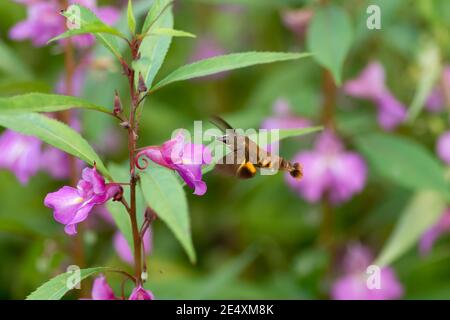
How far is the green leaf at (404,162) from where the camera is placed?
6.34 ft

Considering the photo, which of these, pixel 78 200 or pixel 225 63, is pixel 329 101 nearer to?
pixel 225 63

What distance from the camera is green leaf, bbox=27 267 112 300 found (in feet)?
3.68

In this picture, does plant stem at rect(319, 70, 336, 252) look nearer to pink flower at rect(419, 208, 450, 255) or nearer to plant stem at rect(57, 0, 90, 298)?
pink flower at rect(419, 208, 450, 255)

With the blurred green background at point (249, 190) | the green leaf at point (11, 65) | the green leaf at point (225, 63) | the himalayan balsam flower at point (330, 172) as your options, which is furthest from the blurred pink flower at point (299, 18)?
the green leaf at point (225, 63)

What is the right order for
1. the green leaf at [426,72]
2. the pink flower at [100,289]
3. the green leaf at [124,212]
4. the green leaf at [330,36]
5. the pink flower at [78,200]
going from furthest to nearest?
the green leaf at [426,72] → the green leaf at [330,36] → the green leaf at [124,212] → the pink flower at [100,289] → the pink flower at [78,200]

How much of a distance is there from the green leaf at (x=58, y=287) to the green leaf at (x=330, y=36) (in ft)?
2.75

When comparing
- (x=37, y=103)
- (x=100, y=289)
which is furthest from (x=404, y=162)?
(x=37, y=103)

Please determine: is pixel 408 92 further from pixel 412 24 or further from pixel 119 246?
pixel 119 246

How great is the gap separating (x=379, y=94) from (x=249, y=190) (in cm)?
49

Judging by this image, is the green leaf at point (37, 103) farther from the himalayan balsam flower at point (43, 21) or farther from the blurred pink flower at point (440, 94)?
the blurred pink flower at point (440, 94)

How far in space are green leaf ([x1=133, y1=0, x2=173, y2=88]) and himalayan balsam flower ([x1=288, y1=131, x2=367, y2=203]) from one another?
3.02 ft

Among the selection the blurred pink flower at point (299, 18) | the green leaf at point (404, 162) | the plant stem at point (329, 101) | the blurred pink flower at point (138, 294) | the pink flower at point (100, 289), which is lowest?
the blurred pink flower at point (138, 294)

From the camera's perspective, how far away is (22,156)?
6.44ft
